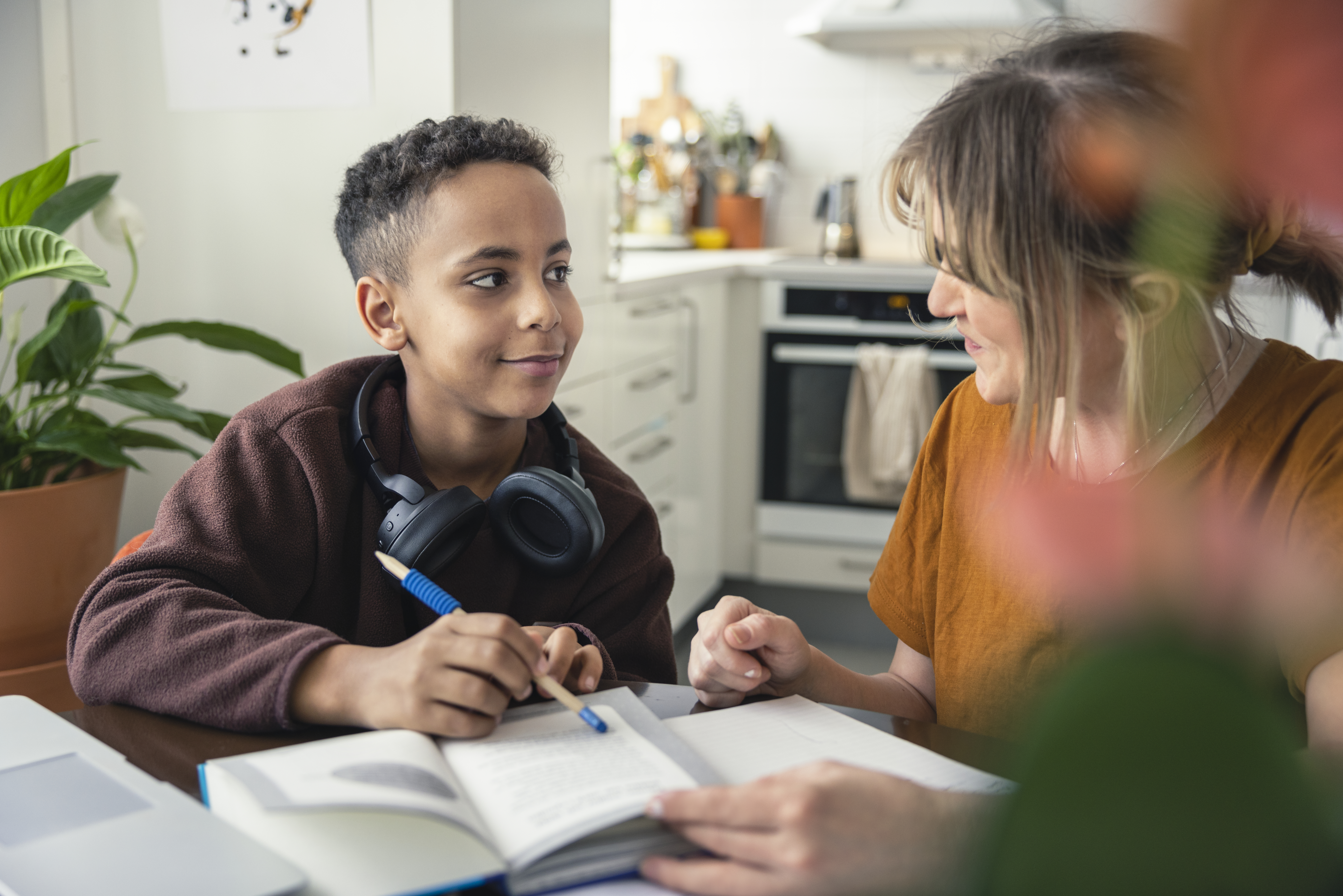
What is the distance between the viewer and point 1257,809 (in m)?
0.12

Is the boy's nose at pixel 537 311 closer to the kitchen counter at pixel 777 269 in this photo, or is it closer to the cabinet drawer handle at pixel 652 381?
the cabinet drawer handle at pixel 652 381

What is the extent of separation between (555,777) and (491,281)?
594 mm

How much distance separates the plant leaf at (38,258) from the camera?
1.29 meters

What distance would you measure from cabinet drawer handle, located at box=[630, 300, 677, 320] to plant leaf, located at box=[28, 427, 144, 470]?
3.90 feet

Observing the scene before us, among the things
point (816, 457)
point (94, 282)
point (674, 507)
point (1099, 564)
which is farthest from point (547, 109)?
point (1099, 564)

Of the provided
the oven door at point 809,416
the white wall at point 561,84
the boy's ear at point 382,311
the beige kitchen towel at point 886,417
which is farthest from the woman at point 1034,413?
the oven door at point 809,416

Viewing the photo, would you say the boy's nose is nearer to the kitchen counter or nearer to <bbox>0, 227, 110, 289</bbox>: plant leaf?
<bbox>0, 227, 110, 289</bbox>: plant leaf

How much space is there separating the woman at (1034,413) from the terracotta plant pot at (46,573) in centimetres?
107

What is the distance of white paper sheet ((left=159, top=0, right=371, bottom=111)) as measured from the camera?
5.60 feet

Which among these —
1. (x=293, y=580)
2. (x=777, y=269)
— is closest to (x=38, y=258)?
(x=293, y=580)

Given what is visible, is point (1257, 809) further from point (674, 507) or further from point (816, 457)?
point (816, 457)

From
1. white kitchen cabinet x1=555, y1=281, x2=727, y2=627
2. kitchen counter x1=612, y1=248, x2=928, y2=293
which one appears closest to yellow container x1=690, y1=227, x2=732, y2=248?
kitchen counter x1=612, y1=248, x2=928, y2=293

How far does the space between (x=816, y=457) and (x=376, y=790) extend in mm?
2620

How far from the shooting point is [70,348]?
61.7 inches
